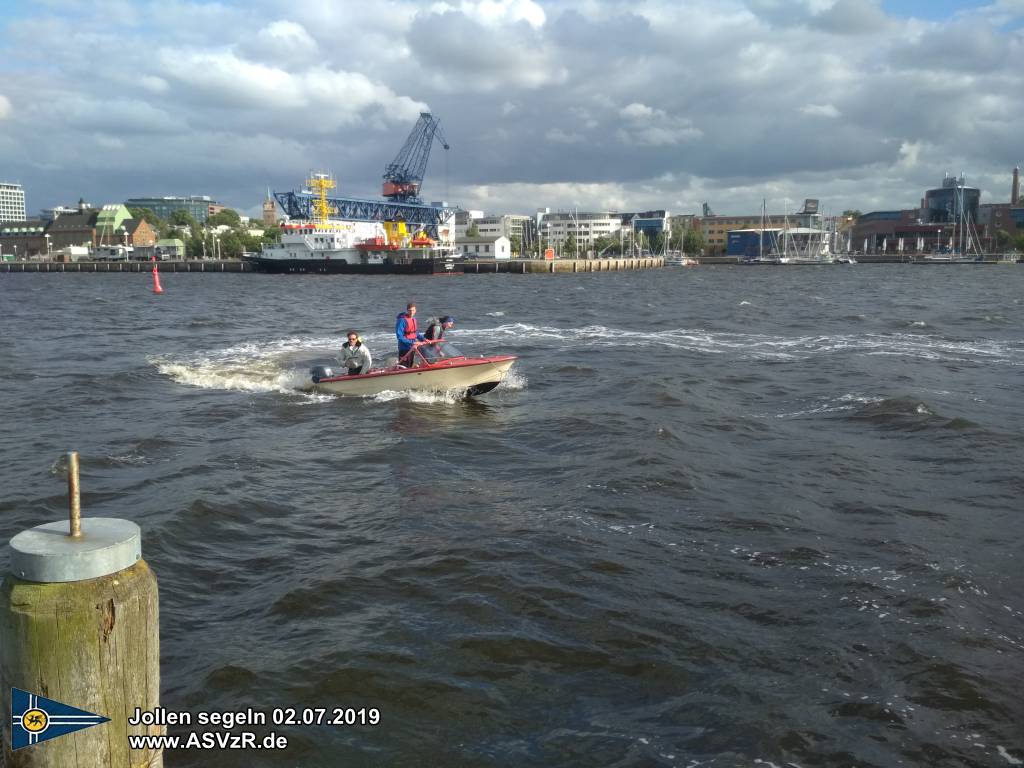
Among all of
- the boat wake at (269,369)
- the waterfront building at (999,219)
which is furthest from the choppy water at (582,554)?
the waterfront building at (999,219)

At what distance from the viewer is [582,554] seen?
32.1 ft

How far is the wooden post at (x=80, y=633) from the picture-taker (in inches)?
151

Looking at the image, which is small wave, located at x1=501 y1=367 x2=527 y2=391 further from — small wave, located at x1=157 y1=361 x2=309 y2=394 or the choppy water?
small wave, located at x1=157 y1=361 x2=309 y2=394

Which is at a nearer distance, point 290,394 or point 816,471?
point 816,471

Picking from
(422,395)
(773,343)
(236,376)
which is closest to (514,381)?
(422,395)

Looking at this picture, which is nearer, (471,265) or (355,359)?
(355,359)

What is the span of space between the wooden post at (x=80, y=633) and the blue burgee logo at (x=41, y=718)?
26 mm

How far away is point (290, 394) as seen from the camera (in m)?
20.9

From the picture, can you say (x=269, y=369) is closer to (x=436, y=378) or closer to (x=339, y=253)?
(x=436, y=378)

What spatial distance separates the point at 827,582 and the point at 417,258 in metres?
108

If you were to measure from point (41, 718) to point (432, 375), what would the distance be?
15792 mm

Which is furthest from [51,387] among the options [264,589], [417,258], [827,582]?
[417,258]

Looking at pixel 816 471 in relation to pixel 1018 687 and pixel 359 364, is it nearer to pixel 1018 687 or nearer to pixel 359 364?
pixel 1018 687

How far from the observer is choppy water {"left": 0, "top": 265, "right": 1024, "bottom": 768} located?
21.4 ft
